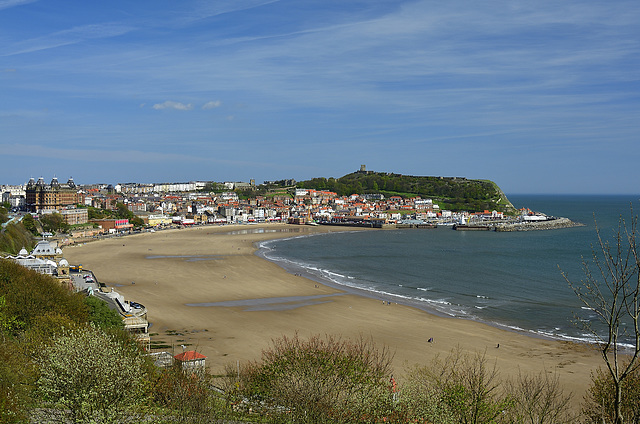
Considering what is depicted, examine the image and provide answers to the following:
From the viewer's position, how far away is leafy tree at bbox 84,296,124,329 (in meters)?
16.5

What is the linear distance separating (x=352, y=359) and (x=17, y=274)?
13.5 meters

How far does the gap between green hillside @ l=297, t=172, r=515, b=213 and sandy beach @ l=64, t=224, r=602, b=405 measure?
264ft

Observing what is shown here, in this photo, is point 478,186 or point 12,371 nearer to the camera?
point 12,371

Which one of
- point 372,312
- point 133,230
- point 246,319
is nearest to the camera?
point 246,319

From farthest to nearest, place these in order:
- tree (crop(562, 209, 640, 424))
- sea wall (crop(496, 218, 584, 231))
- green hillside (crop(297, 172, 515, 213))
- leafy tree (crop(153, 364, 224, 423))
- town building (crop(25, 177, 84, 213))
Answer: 1. green hillside (crop(297, 172, 515, 213))
2. sea wall (crop(496, 218, 584, 231))
3. town building (crop(25, 177, 84, 213))
4. leafy tree (crop(153, 364, 224, 423))
5. tree (crop(562, 209, 640, 424))

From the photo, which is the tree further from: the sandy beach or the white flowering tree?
the white flowering tree

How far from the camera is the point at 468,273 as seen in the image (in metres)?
37.1

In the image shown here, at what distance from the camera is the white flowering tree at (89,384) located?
805cm

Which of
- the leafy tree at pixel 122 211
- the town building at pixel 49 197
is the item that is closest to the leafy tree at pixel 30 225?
the town building at pixel 49 197

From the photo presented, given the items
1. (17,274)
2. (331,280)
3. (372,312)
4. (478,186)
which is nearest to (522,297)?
(372,312)

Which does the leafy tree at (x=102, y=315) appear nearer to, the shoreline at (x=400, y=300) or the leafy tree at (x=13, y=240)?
the shoreline at (x=400, y=300)

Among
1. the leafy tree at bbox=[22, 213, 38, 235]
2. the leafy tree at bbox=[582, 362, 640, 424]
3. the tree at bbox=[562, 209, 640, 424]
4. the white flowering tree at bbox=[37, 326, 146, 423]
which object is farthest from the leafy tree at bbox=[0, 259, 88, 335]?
the leafy tree at bbox=[22, 213, 38, 235]

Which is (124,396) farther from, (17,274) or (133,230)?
(133,230)

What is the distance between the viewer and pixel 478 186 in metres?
124
